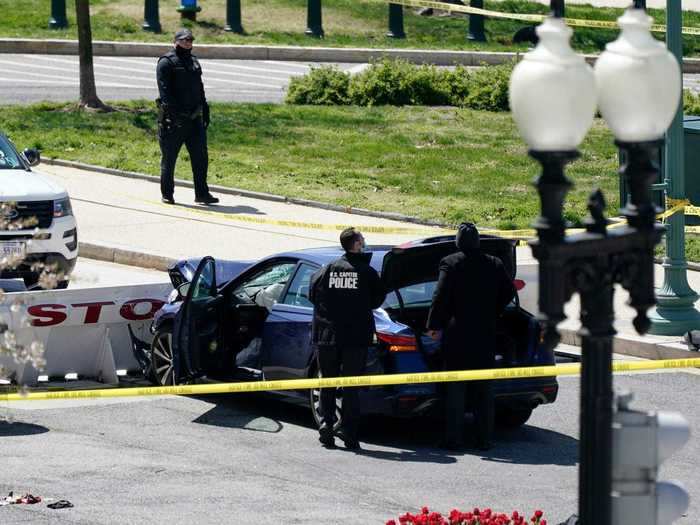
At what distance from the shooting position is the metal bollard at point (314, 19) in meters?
39.1

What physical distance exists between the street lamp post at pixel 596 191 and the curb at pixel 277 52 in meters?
29.6

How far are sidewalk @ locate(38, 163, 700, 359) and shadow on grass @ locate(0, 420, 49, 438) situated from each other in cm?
620

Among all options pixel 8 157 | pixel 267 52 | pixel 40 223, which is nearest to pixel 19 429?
pixel 40 223

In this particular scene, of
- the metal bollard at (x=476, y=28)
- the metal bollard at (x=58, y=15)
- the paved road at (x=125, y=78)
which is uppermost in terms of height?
the metal bollard at (x=58, y=15)

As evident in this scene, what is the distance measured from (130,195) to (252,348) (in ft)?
31.4

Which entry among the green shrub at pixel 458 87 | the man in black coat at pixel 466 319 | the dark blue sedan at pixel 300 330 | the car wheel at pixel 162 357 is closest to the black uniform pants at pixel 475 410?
the man in black coat at pixel 466 319

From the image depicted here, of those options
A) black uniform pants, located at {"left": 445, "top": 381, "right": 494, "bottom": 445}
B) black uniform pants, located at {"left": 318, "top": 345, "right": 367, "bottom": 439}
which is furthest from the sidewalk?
black uniform pants, located at {"left": 318, "top": 345, "right": 367, "bottom": 439}

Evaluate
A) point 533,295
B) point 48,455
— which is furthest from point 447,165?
point 48,455

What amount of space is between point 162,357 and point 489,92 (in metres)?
16.1

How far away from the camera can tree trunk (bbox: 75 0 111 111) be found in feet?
86.1

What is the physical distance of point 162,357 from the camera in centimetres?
1356

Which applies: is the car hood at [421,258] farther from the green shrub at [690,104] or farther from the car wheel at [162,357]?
the green shrub at [690,104]

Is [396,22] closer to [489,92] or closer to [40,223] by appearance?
[489,92]

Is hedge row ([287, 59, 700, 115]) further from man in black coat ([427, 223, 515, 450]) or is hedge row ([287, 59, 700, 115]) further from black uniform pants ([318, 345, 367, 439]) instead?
black uniform pants ([318, 345, 367, 439])
